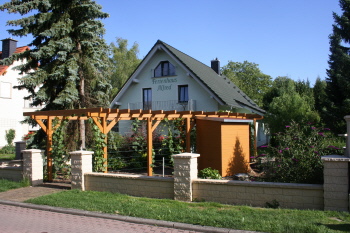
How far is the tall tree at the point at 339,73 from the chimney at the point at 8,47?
2798 cm

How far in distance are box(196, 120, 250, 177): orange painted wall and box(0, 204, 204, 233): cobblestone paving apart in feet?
19.3

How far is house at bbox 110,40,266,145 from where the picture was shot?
2156 cm

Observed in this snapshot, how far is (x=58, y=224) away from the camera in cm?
670

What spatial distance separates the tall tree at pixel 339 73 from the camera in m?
19.5

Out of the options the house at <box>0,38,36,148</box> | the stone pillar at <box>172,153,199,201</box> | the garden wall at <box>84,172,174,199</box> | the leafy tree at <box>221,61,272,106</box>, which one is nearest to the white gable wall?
the house at <box>0,38,36,148</box>

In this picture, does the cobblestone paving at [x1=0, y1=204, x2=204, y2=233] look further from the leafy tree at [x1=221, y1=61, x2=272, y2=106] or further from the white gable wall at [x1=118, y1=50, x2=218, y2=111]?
the leafy tree at [x1=221, y1=61, x2=272, y2=106]

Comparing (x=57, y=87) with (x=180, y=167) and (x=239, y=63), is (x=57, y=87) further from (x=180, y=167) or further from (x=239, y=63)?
(x=239, y=63)

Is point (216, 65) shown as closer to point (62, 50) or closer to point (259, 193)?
point (62, 50)

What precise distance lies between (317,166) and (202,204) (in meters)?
2.82

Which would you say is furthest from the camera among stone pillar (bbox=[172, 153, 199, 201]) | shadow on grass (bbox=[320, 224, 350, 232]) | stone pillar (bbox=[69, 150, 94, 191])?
stone pillar (bbox=[69, 150, 94, 191])

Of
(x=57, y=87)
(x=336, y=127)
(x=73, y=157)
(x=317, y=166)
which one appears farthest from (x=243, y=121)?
(x=336, y=127)

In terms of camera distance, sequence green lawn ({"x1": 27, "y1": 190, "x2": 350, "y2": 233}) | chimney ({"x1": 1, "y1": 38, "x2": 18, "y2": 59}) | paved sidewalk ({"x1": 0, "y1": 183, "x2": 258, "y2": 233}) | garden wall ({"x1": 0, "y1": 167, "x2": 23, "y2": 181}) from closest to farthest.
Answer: green lawn ({"x1": 27, "y1": 190, "x2": 350, "y2": 233}) → paved sidewalk ({"x1": 0, "y1": 183, "x2": 258, "y2": 233}) → garden wall ({"x1": 0, "y1": 167, "x2": 23, "y2": 181}) → chimney ({"x1": 1, "y1": 38, "x2": 18, "y2": 59})

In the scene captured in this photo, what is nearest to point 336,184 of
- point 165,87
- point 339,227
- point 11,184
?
point 339,227

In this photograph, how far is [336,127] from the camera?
20891 mm
